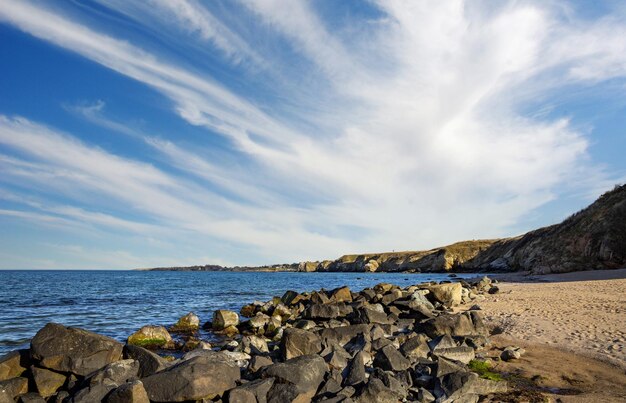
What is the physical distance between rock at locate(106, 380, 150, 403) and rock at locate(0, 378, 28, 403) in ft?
9.13

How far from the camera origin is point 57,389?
34.1 ft

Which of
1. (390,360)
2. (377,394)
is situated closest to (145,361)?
(377,394)

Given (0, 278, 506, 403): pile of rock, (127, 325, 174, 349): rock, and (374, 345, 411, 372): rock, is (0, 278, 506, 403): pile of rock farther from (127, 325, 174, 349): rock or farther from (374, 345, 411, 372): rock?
(127, 325, 174, 349): rock

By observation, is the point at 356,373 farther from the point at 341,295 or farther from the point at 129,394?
the point at 341,295

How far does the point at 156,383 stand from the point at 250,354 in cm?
583

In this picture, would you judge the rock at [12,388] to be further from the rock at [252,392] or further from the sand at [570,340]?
the sand at [570,340]

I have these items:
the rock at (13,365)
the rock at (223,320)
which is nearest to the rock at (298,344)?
the rock at (13,365)

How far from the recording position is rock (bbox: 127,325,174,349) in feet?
58.9

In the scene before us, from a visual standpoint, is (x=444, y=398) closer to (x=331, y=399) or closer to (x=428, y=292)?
(x=331, y=399)

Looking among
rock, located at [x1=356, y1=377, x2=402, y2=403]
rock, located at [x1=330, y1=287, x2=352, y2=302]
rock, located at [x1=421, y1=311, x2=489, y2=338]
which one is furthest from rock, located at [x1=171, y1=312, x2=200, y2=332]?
rock, located at [x1=356, y1=377, x2=402, y2=403]

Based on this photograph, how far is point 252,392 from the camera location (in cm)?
920

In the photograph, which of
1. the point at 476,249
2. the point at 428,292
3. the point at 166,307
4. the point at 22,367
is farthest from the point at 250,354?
the point at 476,249

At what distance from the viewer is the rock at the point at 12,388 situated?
9273 millimetres

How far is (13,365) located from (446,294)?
923 inches
